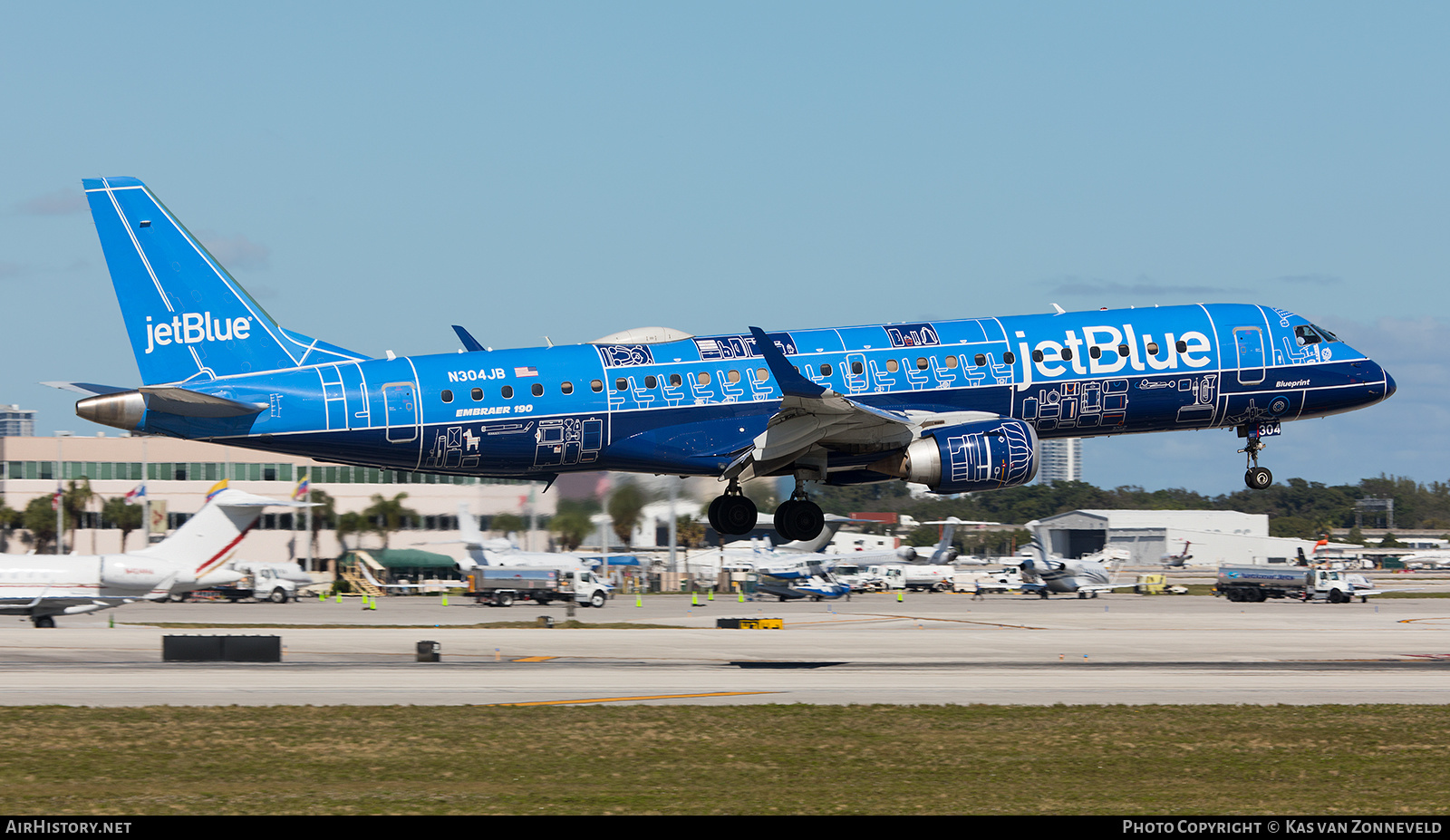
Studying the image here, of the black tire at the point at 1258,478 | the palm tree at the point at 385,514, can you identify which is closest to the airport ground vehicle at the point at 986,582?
the palm tree at the point at 385,514

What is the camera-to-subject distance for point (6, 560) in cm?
5947

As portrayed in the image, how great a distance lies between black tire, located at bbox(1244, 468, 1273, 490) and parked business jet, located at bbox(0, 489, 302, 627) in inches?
1676

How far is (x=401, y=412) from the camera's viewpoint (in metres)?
35.9

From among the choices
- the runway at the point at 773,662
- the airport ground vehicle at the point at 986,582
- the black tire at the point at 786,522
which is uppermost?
the black tire at the point at 786,522

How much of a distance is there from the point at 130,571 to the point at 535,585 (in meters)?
29.3

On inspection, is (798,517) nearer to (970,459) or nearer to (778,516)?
(778,516)

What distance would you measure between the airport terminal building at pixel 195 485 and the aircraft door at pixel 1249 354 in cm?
7789

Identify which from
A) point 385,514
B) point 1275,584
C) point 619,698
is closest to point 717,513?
point 619,698

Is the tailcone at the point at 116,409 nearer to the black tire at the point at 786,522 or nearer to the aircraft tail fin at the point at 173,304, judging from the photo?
the aircraft tail fin at the point at 173,304

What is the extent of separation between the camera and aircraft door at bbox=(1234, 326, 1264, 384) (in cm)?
4088

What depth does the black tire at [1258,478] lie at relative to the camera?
4141 centimetres
